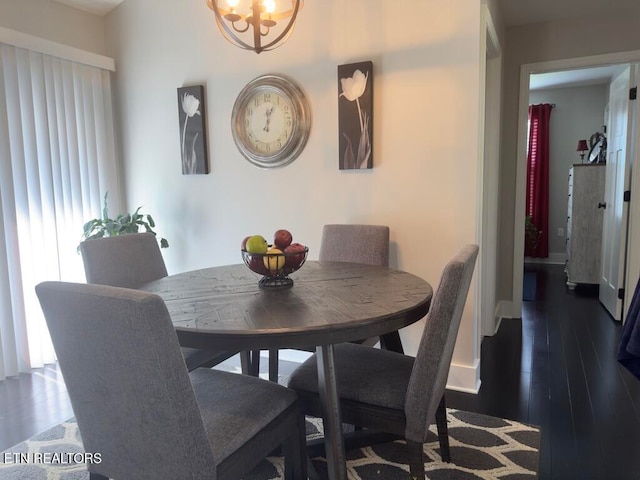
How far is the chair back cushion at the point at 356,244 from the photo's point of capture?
256 centimetres

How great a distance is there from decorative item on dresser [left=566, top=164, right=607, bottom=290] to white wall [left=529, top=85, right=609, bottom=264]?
1348 millimetres

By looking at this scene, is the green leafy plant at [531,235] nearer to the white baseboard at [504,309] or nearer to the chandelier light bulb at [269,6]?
the white baseboard at [504,309]

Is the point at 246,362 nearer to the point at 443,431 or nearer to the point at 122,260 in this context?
the point at 122,260

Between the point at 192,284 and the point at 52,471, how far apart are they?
3.20 ft

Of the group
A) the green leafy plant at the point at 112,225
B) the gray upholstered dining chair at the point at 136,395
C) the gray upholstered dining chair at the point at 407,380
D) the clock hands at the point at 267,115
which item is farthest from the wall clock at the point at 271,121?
the gray upholstered dining chair at the point at 136,395

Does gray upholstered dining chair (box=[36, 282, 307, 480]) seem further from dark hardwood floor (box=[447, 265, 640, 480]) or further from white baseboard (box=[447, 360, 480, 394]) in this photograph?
white baseboard (box=[447, 360, 480, 394])

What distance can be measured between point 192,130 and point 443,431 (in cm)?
255

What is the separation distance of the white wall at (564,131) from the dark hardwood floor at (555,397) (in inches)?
116

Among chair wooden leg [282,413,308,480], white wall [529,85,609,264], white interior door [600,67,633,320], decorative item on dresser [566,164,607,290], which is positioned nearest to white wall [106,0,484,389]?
chair wooden leg [282,413,308,480]

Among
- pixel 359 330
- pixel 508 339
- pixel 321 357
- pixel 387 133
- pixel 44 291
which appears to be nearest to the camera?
pixel 44 291

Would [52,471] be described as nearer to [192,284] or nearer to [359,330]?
[192,284]

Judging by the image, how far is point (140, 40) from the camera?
3475 millimetres

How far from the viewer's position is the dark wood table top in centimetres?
136

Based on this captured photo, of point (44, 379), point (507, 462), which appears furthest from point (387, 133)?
point (44, 379)
